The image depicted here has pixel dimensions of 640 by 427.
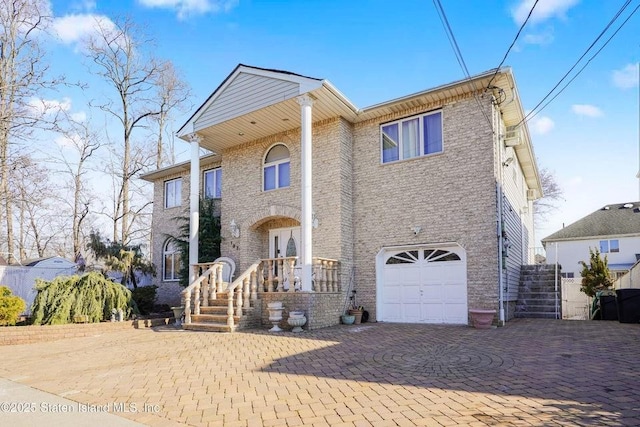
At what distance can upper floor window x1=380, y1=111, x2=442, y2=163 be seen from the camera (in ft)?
37.2

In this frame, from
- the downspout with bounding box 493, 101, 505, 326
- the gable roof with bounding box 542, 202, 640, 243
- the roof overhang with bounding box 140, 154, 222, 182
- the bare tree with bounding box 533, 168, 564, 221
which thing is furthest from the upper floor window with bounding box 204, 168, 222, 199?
the gable roof with bounding box 542, 202, 640, 243

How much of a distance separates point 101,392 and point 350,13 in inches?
316

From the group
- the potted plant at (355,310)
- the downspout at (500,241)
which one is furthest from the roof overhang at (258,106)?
the potted plant at (355,310)

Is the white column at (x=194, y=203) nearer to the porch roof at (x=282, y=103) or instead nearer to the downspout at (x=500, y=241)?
the porch roof at (x=282, y=103)

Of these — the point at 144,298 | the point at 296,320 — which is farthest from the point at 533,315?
the point at 144,298

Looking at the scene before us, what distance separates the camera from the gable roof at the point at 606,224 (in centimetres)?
2822

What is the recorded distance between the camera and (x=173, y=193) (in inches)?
714

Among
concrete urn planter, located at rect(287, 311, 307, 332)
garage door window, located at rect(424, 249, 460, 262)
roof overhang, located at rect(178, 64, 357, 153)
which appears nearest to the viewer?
concrete urn planter, located at rect(287, 311, 307, 332)

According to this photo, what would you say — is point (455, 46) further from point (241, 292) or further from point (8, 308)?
point (8, 308)

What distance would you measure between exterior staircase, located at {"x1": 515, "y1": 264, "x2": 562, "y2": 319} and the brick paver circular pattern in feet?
22.4

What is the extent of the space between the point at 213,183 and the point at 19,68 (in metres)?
7.09

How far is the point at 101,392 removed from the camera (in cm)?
480

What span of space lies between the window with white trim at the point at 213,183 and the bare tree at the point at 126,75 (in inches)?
315

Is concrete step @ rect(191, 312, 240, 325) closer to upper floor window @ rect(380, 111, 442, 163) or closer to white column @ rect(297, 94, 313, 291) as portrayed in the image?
white column @ rect(297, 94, 313, 291)
